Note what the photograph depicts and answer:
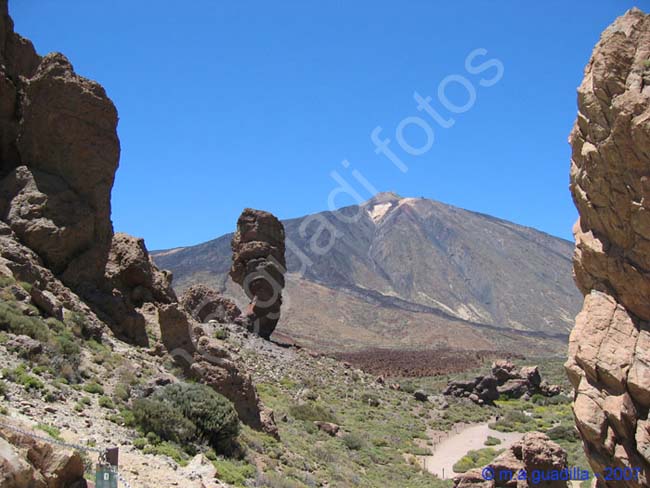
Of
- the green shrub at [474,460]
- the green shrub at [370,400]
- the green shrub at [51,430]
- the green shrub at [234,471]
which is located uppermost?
the green shrub at [370,400]

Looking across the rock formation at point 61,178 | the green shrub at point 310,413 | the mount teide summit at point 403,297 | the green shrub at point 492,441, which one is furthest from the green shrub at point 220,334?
the mount teide summit at point 403,297

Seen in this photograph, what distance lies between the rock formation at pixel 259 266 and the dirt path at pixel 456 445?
43.2 feet

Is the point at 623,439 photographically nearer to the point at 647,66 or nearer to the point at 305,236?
the point at 647,66

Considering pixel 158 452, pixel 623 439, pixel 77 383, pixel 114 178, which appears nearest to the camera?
pixel 623 439

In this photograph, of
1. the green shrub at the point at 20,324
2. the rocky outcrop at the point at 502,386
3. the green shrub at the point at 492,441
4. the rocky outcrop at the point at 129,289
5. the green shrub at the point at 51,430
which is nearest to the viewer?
the green shrub at the point at 51,430

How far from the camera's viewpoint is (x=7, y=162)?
16094 mm

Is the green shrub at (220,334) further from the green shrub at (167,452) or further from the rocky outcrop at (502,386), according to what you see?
the green shrub at (167,452)

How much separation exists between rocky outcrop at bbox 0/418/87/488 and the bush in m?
5.58

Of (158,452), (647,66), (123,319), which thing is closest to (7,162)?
(123,319)

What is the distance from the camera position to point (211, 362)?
1611cm

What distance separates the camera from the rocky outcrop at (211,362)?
15.8 metres

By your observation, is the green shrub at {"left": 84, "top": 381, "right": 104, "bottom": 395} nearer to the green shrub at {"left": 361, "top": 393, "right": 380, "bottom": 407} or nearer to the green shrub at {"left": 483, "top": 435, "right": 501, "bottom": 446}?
the green shrub at {"left": 483, "top": 435, "right": 501, "bottom": 446}

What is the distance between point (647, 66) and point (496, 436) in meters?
23.3

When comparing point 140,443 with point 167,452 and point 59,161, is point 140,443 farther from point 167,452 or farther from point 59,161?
point 59,161
